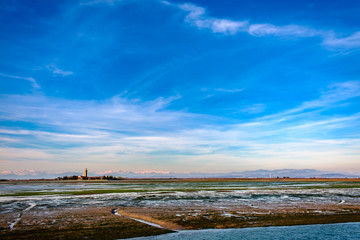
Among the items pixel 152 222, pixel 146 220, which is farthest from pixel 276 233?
pixel 146 220

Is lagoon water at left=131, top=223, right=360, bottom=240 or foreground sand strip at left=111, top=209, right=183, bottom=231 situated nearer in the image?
lagoon water at left=131, top=223, right=360, bottom=240

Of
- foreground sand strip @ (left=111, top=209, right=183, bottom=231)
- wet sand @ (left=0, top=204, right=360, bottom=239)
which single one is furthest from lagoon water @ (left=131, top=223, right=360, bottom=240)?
foreground sand strip @ (left=111, top=209, right=183, bottom=231)

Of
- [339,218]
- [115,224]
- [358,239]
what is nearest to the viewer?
[358,239]

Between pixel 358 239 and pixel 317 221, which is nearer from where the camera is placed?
pixel 358 239

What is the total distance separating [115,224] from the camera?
753 inches

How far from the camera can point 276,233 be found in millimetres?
16984

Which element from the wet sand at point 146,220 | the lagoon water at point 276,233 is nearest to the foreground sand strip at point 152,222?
the wet sand at point 146,220

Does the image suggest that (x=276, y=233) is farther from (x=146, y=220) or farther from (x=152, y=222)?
(x=146, y=220)

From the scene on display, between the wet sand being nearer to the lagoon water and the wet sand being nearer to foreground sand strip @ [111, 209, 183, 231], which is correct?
foreground sand strip @ [111, 209, 183, 231]

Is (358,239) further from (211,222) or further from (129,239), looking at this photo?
(129,239)

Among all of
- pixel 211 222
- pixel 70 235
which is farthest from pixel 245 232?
pixel 70 235

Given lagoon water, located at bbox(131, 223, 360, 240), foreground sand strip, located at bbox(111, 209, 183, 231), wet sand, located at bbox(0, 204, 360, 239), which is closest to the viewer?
lagoon water, located at bbox(131, 223, 360, 240)

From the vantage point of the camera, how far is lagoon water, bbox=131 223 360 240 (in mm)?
15971

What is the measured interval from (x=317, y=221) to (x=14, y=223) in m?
23.2
